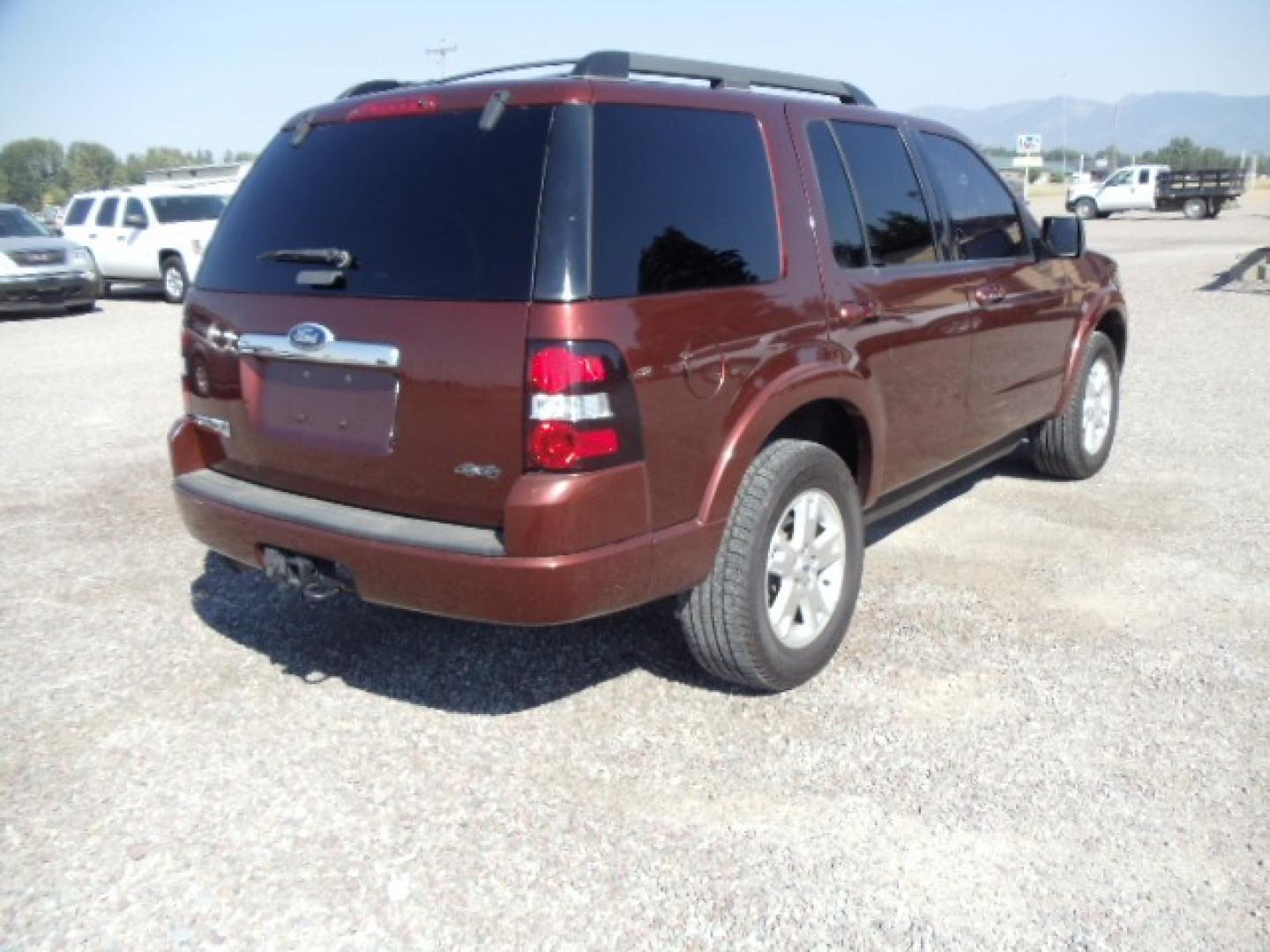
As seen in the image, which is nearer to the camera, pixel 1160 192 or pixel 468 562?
pixel 468 562

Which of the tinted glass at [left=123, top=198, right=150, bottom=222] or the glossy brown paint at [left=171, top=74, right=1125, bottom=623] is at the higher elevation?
the tinted glass at [left=123, top=198, right=150, bottom=222]

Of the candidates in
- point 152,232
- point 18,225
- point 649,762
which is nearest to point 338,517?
point 649,762

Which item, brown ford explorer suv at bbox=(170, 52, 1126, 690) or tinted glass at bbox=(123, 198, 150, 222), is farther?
tinted glass at bbox=(123, 198, 150, 222)

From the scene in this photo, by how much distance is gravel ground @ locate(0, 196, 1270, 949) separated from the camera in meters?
2.61

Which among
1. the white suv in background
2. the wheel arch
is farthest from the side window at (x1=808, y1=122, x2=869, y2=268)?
the white suv in background

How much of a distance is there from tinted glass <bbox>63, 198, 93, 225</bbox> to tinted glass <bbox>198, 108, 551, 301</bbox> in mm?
18983

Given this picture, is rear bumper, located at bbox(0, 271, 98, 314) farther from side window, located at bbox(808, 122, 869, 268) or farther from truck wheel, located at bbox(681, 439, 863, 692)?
truck wheel, located at bbox(681, 439, 863, 692)

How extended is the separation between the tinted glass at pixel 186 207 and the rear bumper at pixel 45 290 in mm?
2235

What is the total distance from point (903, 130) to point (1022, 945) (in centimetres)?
314

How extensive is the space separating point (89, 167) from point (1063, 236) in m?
137

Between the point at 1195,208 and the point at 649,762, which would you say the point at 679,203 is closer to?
the point at 649,762

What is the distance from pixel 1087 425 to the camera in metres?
6.04

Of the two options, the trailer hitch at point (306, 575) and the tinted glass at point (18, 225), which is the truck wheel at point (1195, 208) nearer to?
the tinted glass at point (18, 225)

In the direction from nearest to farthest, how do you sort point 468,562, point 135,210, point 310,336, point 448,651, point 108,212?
point 468,562 → point 310,336 → point 448,651 → point 135,210 → point 108,212
